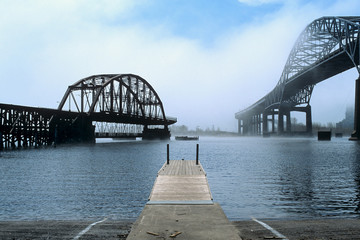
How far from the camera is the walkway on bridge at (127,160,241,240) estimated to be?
30.9ft

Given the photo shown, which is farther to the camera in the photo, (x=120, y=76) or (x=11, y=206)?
(x=120, y=76)

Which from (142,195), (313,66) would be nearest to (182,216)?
(142,195)

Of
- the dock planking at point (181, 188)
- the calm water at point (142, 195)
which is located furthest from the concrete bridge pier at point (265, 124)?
the dock planking at point (181, 188)

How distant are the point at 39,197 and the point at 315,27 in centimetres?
12393

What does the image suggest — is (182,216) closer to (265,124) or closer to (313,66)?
(313,66)

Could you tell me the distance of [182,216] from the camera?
11.4m

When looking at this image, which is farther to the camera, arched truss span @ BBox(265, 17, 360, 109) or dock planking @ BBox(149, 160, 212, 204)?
arched truss span @ BBox(265, 17, 360, 109)

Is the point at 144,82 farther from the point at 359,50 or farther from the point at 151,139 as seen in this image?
the point at 359,50

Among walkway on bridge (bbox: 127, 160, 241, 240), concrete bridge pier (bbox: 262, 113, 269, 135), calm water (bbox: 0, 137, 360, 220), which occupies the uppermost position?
concrete bridge pier (bbox: 262, 113, 269, 135)

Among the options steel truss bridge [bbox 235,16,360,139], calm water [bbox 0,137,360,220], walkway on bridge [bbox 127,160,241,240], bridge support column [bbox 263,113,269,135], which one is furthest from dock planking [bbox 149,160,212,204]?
bridge support column [bbox 263,113,269,135]

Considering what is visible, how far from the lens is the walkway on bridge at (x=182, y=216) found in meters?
9.41

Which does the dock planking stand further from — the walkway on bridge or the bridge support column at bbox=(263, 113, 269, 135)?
the bridge support column at bbox=(263, 113, 269, 135)

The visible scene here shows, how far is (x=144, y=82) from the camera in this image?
12825 centimetres

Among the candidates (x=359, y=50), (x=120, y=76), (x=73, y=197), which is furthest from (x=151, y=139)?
(x=73, y=197)
